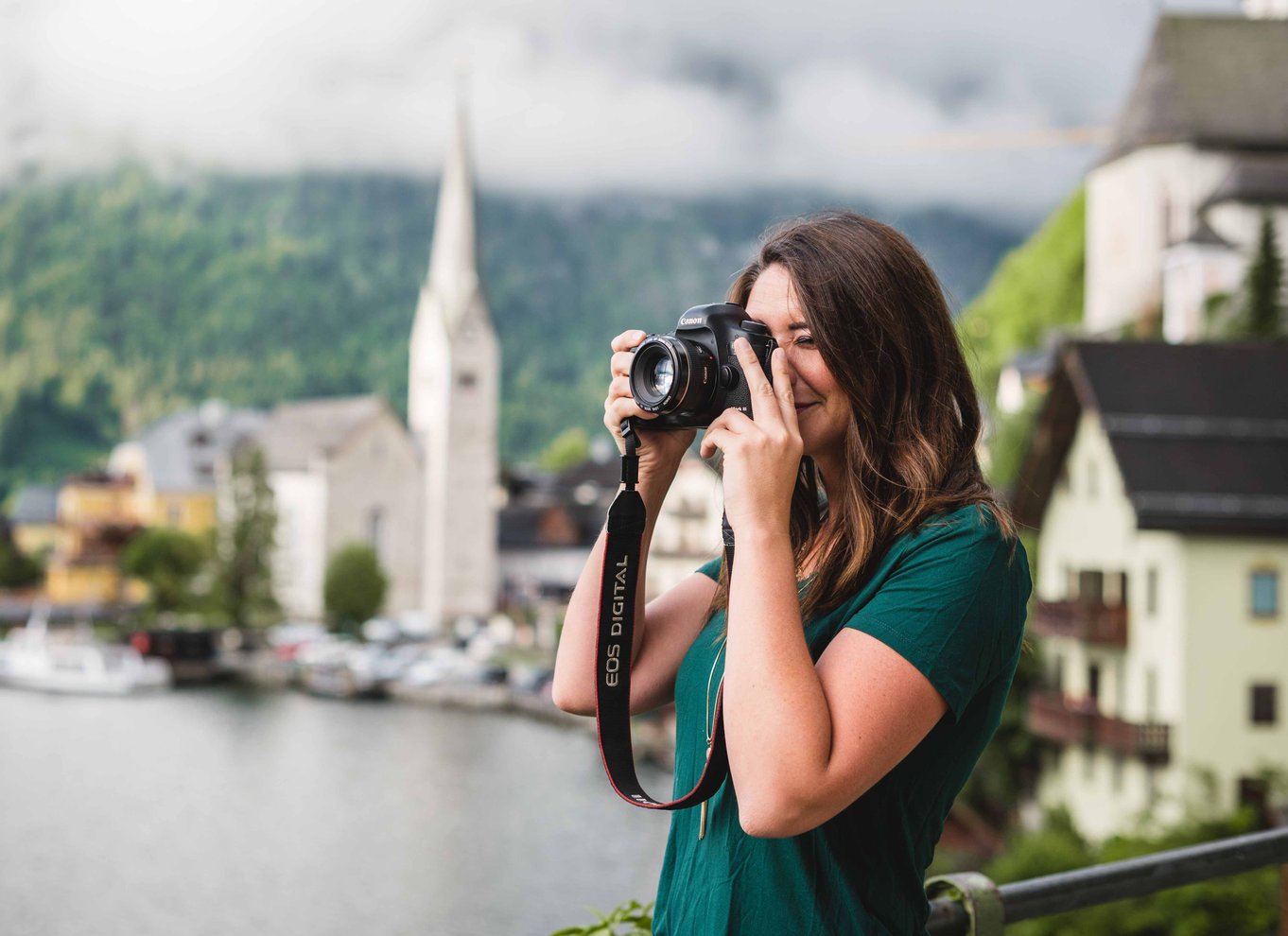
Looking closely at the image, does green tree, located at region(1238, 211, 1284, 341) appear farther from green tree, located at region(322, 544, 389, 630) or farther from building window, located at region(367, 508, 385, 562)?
building window, located at region(367, 508, 385, 562)

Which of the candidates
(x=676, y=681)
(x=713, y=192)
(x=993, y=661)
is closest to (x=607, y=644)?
(x=676, y=681)

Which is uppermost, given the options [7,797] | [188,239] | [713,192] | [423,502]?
[713,192]

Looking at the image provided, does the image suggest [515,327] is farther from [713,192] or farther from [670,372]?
[670,372]

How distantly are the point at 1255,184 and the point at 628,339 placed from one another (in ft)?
125

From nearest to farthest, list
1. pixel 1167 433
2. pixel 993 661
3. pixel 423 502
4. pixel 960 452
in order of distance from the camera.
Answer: pixel 993 661
pixel 960 452
pixel 1167 433
pixel 423 502

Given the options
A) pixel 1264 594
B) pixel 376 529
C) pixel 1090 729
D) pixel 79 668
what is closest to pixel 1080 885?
pixel 1264 594

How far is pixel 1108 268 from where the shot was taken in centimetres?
4078

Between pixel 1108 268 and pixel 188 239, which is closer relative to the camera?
pixel 1108 268

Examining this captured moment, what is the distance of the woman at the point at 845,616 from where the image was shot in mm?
1211

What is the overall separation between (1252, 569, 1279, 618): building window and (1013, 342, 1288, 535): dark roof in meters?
0.63

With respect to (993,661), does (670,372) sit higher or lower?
higher

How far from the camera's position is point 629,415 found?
5.12 ft

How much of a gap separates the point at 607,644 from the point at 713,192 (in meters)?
192

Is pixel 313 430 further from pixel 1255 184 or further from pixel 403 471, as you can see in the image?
pixel 1255 184
